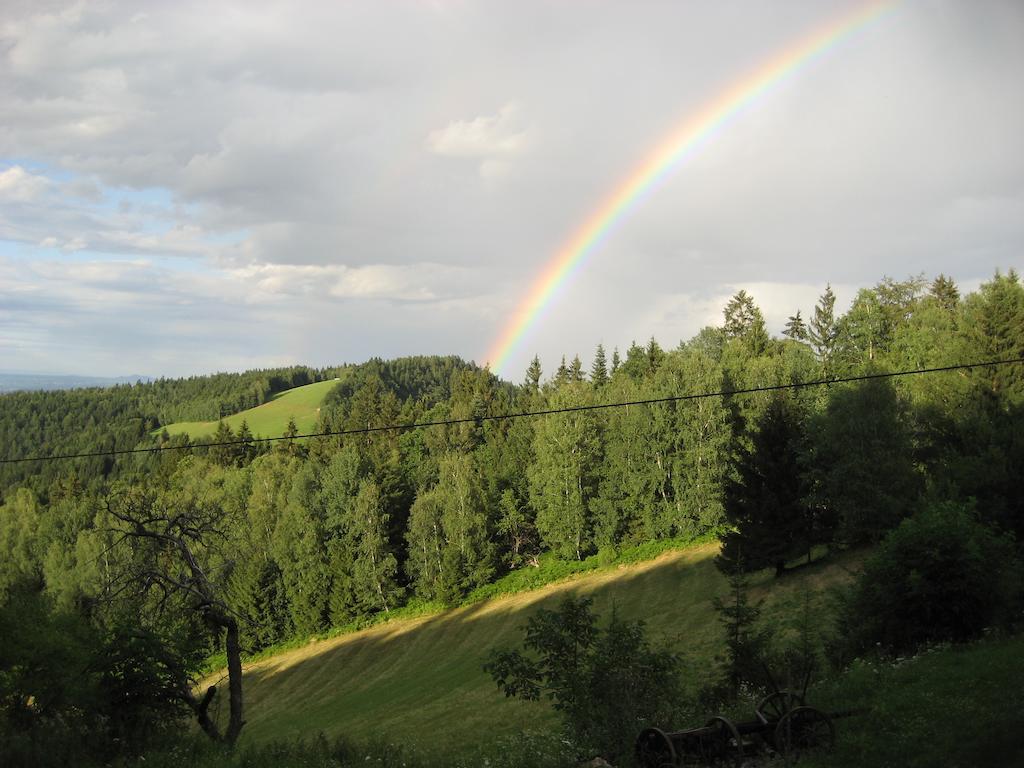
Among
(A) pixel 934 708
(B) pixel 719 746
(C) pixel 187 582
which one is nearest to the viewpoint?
(B) pixel 719 746

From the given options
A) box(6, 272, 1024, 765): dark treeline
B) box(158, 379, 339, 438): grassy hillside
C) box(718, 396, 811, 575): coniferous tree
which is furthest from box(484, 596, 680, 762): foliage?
box(158, 379, 339, 438): grassy hillside

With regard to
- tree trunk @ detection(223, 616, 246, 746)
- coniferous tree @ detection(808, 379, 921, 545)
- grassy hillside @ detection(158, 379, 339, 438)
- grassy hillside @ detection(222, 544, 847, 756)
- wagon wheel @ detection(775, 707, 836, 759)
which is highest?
grassy hillside @ detection(158, 379, 339, 438)

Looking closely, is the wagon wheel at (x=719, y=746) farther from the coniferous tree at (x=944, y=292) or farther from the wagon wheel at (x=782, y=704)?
the coniferous tree at (x=944, y=292)

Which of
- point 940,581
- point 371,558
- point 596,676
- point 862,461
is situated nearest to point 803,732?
point 596,676

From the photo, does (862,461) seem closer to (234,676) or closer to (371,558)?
(234,676)

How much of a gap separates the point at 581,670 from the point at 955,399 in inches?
1317

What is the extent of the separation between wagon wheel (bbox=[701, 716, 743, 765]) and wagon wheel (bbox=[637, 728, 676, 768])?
0.62 meters

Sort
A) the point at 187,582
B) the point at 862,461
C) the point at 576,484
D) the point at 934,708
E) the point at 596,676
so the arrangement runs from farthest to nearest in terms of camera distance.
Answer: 1. the point at 576,484
2. the point at 862,461
3. the point at 187,582
4. the point at 596,676
5. the point at 934,708

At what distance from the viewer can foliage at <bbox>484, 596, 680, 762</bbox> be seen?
44.1 feet

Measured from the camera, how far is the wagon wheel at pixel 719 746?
38.0 ft

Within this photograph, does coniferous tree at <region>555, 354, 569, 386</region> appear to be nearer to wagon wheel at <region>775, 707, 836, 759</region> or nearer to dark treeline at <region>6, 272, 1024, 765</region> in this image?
dark treeline at <region>6, 272, 1024, 765</region>

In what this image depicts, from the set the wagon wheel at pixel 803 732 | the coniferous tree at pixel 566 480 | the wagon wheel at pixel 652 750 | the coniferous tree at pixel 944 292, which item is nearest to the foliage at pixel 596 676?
the wagon wheel at pixel 652 750

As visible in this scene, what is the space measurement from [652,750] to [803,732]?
239cm

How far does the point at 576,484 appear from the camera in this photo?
57906 mm
